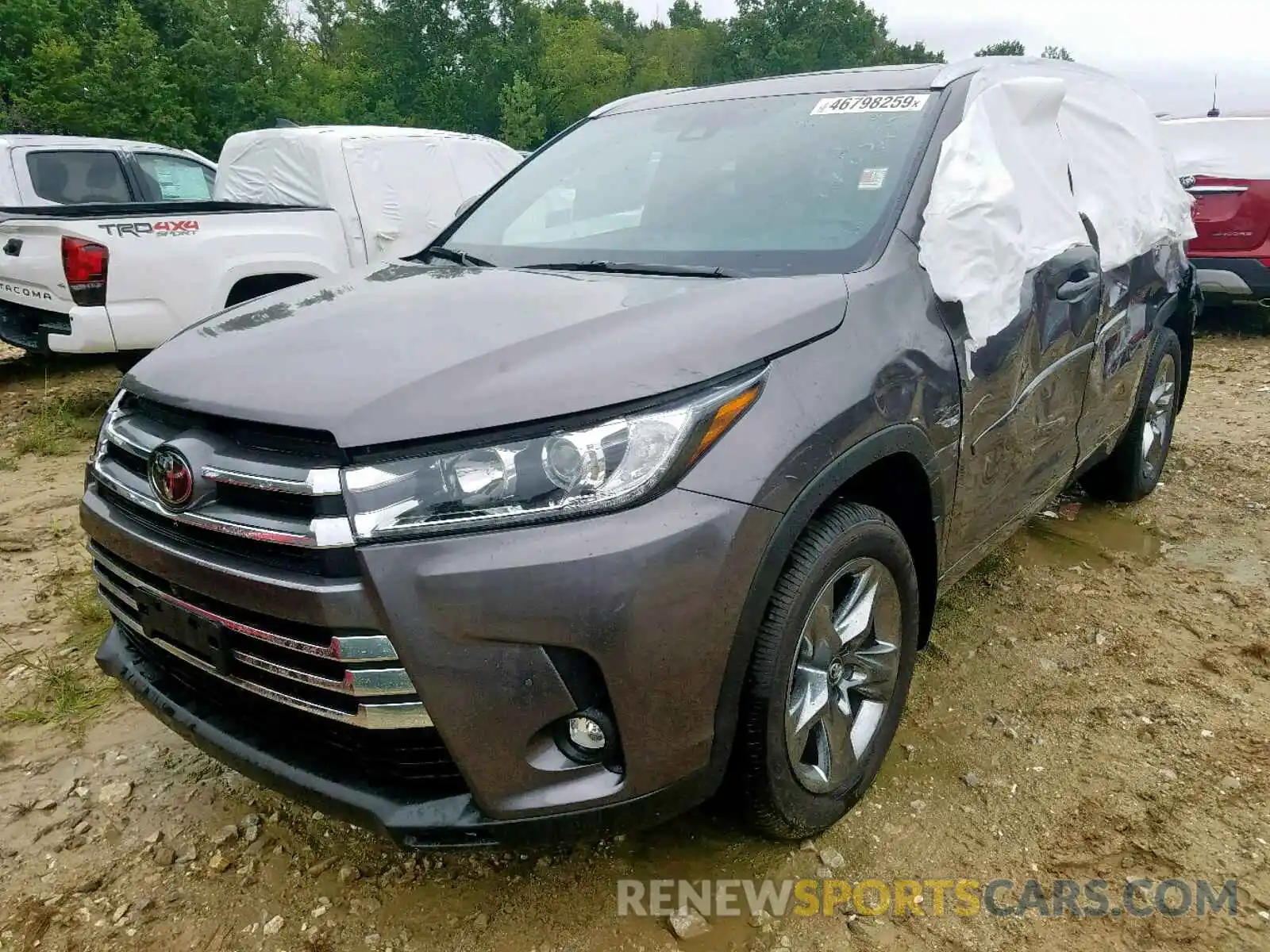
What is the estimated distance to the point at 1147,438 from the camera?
13.7 ft

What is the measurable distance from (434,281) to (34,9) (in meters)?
30.0

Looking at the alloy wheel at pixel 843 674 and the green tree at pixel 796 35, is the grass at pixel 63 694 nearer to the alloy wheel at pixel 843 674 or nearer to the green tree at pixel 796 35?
the alloy wheel at pixel 843 674

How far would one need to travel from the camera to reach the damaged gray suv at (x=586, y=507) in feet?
5.20

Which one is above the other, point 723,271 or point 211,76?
point 211,76

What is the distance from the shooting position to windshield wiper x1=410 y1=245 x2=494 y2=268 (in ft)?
8.97

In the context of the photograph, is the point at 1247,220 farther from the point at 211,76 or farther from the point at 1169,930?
the point at 211,76

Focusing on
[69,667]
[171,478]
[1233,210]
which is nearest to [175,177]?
[69,667]

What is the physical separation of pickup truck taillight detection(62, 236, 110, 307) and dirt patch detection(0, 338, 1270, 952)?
7.59ft

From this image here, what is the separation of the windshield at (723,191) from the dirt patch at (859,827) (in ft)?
4.72

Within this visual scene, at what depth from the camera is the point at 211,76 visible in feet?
90.3

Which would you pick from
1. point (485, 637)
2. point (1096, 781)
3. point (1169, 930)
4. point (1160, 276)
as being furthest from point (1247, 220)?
point (485, 637)

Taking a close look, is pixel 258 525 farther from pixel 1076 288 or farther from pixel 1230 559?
pixel 1230 559

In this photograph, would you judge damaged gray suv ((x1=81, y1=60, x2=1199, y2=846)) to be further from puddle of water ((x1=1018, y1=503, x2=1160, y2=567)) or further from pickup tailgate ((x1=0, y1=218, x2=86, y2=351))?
pickup tailgate ((x1=0, y1=218, x2=86, y2=351))

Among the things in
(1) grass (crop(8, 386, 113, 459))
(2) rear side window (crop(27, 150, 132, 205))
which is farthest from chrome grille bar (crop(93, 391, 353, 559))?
(2) rear side window (crop(27, 150, 132, 205))
